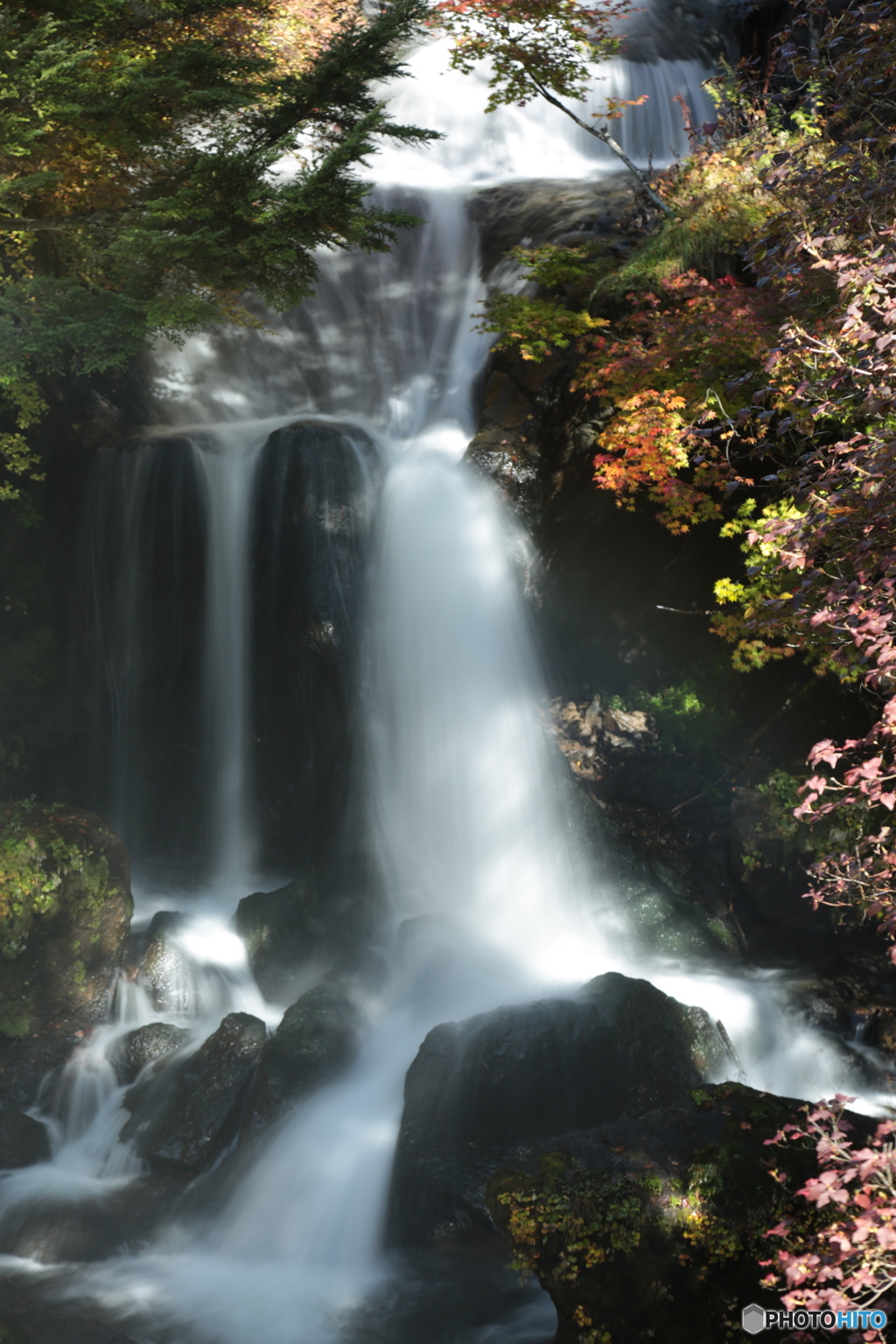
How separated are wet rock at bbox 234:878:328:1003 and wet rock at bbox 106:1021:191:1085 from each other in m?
1.17

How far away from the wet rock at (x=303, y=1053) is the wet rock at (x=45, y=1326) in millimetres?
1982

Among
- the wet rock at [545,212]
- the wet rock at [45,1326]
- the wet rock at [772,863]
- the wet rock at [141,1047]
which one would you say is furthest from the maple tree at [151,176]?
the wet rock at [45,1326]

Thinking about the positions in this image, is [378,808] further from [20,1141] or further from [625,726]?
[20,1141]

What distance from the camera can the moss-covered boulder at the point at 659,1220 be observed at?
4383mm

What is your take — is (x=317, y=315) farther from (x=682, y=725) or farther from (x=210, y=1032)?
(x=210, y=1032)

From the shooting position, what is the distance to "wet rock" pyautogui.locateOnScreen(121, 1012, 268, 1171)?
7285mm

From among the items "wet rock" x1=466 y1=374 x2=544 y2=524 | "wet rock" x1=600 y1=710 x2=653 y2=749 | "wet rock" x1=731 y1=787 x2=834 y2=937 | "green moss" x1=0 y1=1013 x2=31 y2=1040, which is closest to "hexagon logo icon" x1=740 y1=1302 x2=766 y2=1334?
"wet rock" x1=731 y1=787 x2=834 y2=937

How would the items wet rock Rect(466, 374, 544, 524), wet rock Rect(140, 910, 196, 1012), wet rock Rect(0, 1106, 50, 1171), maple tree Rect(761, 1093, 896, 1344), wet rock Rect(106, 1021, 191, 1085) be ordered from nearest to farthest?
1. maple tree Rect(761, 1093, 896, 1344)
2. wet rock Rect(0, 1106, 50, 1171)
3. wet rock Rect(106, 1021, 191, 1085)
4. wet rock Rect(140, 910, 196, 1012)
5. wet rock Rect(466, 374, 544, 524)

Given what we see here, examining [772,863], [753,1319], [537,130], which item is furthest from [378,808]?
[537,130]

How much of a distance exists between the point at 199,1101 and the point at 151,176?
9608mm

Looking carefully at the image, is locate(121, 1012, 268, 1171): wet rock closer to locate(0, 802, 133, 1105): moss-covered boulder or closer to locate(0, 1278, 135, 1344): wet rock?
locate(0, 802, 133, 1105): moss-covered boulder

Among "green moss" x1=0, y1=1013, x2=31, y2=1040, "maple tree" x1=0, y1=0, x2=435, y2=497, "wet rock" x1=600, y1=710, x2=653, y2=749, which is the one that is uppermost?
"maple tree" x1=0, y1=0, x2=435, y2=497

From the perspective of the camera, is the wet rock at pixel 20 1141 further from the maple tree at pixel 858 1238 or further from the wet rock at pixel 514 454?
the wet rock at pixel 514 454

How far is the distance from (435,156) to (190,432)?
29.5ft
